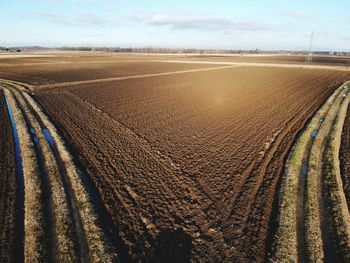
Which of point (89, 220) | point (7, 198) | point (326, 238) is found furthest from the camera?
point (7, 198)

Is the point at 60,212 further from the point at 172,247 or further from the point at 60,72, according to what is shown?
the point at 60,72

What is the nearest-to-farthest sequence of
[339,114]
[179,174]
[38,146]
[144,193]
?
[144,193]
[179,174]
[38,146]
[339,114]

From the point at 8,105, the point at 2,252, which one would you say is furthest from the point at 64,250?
the point at 8,105

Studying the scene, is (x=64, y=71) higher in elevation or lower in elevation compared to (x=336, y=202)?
higher

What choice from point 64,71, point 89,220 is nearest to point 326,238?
point 89,220

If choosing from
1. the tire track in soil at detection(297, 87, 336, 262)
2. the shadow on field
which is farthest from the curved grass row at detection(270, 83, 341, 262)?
the shadow on field

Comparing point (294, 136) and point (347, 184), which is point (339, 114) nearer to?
point (294, 136)

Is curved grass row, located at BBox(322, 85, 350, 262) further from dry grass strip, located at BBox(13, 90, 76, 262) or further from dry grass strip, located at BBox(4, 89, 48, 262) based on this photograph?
dry grass strip, located at BBox(4, 89, 48, 262)
